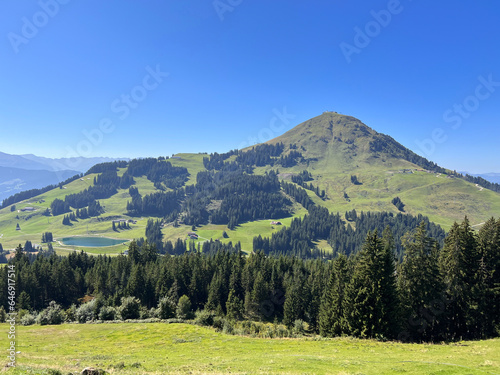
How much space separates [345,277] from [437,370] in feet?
118

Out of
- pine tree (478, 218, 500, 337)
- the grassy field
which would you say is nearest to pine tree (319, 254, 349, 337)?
the grassy field

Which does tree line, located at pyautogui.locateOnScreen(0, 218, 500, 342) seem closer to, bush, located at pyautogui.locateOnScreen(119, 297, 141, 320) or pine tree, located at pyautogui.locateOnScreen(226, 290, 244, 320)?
pine tree, located at pyautogui.locateOnScreen(226, 290, 244, 320)

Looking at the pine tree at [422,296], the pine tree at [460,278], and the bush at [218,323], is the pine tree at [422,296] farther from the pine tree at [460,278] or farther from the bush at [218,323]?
the bush at [218,323]

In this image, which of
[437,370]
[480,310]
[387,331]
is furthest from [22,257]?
[480,310]

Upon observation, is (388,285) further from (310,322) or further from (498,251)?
(310,322)

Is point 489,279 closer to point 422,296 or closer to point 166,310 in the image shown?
point 422,296

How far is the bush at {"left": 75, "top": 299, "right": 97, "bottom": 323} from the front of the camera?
7701cm

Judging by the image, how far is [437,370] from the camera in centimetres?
2503

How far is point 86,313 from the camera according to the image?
78.1 m

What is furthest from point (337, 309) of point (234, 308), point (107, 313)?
point (107, 313)

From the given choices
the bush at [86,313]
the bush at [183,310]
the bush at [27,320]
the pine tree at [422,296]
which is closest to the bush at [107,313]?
the bush at [86,313]

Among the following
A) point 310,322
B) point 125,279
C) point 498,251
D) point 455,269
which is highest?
point 498,251

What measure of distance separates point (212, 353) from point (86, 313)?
185ft

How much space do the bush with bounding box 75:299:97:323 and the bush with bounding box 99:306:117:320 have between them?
3.06 m
